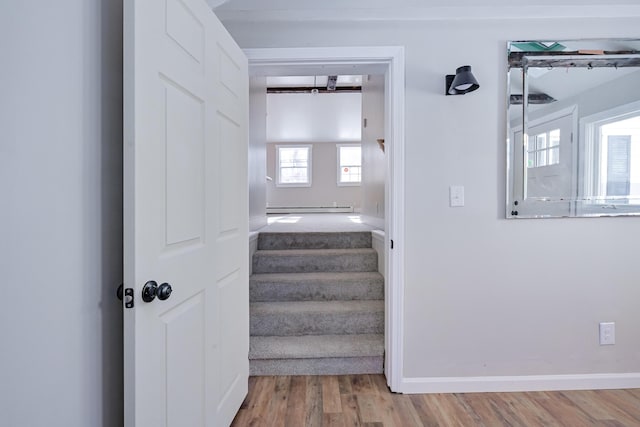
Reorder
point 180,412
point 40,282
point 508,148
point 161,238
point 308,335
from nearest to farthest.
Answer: point 40,282, point 161,238, point 180,412, point 508,148, point 308,335

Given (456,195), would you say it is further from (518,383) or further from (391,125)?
(518,383)

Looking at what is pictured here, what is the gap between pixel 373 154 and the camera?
4.20 m

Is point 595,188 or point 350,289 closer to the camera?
point 595,188

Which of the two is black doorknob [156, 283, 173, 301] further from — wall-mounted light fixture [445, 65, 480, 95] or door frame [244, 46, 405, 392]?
wall-mounted light fixture [445, 65, 480, 95]

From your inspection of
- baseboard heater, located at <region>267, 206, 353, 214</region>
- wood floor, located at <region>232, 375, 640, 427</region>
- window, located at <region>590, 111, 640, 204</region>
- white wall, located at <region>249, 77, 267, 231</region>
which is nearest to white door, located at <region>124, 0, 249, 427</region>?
wood floor, located at <region>232, 375, 640, 427</region>

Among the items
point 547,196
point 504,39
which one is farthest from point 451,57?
point 547,196

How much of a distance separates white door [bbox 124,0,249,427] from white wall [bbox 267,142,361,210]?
736 centimetres

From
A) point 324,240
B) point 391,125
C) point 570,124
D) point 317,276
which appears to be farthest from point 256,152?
point 570,124

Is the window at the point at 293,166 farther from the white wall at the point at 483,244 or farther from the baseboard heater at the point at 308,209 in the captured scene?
the white wall at the point at 483,244

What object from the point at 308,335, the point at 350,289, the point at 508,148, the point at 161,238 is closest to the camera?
the point at 161,238

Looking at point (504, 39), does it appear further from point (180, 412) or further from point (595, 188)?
point (180, 412)

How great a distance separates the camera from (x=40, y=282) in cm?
90

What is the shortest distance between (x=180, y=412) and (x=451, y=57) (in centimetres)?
233

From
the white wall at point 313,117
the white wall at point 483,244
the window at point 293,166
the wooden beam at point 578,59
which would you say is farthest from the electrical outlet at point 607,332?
the window at point 293,166
